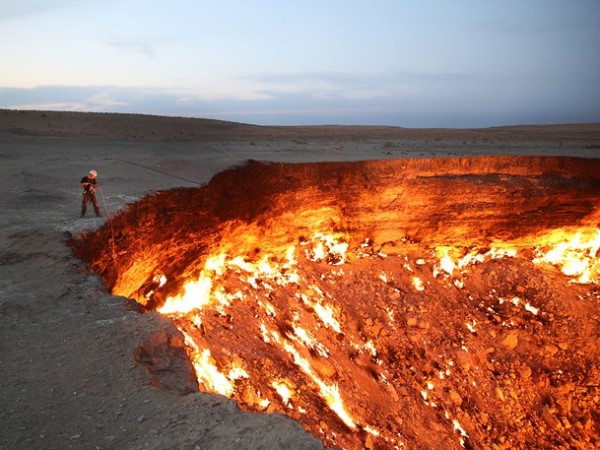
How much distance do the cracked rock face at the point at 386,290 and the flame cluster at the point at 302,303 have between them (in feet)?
0.12

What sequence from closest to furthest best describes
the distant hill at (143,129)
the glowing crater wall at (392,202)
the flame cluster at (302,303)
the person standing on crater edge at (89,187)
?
the person standing on crater edge at (89,187) < the flame cluster at (302,303) < the glowing crater wall at (392,202) < the distant hill at (143,129)

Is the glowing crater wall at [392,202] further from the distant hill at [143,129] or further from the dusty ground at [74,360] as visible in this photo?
the distant hill at [143,129]

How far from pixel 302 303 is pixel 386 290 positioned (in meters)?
2.28

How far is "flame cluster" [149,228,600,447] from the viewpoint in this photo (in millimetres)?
6523

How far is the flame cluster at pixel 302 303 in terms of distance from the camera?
21.4 feet

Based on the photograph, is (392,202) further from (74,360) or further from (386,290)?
(74,360)

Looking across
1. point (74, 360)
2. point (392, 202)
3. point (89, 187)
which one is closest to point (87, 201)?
point (89, 187)

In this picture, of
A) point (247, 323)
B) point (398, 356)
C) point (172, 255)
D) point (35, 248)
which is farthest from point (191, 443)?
point (398, 356)

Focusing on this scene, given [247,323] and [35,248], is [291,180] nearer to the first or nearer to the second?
[247,323]

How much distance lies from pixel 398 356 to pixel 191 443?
7.20 m

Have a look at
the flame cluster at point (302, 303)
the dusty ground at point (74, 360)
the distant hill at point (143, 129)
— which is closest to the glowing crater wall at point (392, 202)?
the flame cluster at point (302, 303)

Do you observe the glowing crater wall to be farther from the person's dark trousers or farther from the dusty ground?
the person's dark trousers

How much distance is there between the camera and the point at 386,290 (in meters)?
10.7

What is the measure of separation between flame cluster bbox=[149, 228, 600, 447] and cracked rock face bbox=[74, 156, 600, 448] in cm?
4
